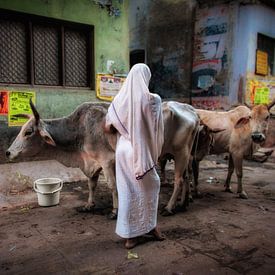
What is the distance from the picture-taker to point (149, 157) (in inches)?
119

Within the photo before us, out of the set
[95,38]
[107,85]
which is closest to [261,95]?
[107,85]

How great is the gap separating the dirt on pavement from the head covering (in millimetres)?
832

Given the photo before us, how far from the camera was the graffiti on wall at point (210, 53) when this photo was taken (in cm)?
932

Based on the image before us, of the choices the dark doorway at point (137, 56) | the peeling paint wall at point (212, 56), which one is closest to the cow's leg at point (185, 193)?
the peeling paint wall at point (212, 56)

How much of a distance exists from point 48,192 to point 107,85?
2991 mm

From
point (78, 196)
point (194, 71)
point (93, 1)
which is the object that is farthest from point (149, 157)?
point (194, 71)

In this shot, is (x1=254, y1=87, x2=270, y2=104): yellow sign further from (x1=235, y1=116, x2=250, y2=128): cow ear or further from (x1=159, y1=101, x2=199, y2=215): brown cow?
(x1=159, y1=101, x2=199, y2=215): brown cow

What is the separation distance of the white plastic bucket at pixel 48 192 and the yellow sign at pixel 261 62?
730 centimetres

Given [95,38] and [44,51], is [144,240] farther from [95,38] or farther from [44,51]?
[95,38]

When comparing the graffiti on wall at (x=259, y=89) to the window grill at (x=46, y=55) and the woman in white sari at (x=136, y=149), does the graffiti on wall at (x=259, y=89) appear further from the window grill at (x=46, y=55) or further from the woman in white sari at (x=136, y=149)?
the woman in white sari at (x=136, y=149)

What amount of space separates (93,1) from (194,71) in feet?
14.8

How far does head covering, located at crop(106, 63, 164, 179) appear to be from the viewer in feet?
9.65

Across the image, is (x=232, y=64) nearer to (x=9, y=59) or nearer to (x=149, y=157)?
(x=9, y=59)

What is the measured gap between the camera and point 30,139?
13.5ft
